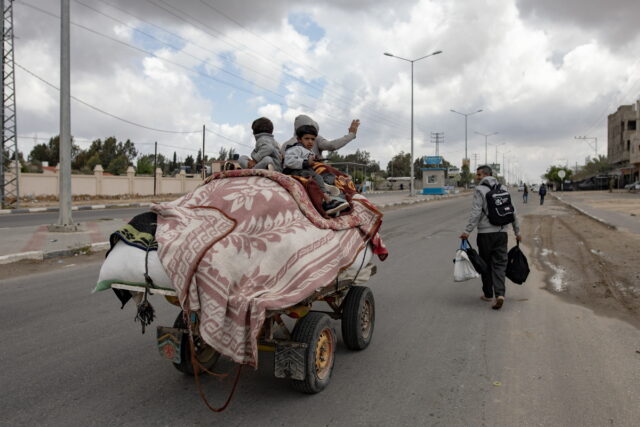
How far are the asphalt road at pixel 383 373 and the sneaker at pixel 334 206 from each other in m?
1.35

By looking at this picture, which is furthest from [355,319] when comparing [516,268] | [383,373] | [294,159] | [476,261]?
[516,268]

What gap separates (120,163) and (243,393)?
83255 mm

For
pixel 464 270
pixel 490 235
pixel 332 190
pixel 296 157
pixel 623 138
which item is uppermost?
pixel 623 138

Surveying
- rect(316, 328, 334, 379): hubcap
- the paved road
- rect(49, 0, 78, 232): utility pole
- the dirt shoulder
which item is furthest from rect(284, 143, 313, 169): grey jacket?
the paved road

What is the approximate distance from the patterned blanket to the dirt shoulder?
168 inches

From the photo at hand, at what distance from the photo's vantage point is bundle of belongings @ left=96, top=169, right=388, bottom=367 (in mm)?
2926

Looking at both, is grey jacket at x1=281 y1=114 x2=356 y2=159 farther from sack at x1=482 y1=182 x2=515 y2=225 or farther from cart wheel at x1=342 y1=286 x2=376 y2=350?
sack at x1=482 y1=182 x2=515 y2=225

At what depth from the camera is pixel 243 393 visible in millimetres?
3678

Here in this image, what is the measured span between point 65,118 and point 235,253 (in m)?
12.4

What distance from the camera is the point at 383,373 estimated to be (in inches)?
161

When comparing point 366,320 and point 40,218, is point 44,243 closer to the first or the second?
point 40,218

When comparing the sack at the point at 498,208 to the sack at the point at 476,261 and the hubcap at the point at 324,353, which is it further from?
the hubcap at the point at 324,353

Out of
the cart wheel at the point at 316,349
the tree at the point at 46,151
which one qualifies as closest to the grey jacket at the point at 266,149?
the cart wheel at the point at 316,349

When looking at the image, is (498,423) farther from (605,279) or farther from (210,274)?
(605,279)
